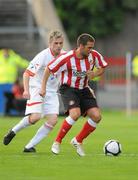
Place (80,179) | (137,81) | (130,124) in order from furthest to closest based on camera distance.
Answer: (137,81), (130,124), (80,179)

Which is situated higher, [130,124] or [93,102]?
[93,102]

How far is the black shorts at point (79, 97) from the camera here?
1379cm

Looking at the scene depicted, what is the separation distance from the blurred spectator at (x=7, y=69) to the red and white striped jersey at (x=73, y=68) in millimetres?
13785

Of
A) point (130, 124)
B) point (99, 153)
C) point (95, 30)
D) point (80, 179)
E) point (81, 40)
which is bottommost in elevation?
point (95, 30)

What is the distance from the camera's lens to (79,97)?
13883 millimetres

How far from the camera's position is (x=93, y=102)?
13867 mm

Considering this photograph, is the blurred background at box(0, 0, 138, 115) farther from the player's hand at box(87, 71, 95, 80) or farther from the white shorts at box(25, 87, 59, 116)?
the player's hand at box(87, 71, 95, 80)

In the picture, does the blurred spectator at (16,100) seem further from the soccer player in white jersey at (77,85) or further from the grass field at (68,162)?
the soccer player in white jersey at (77,85)

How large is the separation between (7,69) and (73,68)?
561 inches

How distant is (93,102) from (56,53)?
1.01 metres

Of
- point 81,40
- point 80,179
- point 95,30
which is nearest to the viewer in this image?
point 80,179

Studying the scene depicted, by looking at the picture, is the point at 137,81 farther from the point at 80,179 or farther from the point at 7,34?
the point at 80,179

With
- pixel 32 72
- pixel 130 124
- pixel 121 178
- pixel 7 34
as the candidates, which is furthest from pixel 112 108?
pixel 121 178

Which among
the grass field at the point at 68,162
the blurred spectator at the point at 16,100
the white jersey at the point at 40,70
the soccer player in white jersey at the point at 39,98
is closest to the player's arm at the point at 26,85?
the soccer player in white jersey at the point at 39,98
